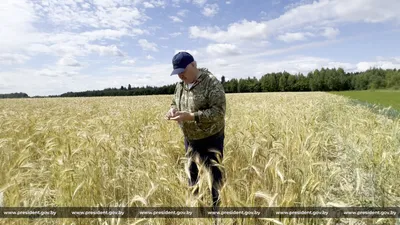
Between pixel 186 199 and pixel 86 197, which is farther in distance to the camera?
pixel 86 197

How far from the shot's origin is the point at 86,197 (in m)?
2.14

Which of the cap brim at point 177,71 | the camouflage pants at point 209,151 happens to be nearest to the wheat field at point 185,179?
the camouflage pants at point 209,151

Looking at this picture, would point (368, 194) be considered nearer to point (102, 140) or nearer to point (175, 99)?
point (175, 99)

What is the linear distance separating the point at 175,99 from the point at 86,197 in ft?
4.75

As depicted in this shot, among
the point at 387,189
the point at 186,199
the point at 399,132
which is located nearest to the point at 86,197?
the point at 186,199

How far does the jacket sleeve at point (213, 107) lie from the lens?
8.00 feet

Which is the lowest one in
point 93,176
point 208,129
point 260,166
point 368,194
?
point 368,194

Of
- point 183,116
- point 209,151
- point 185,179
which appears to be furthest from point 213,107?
point 185,179

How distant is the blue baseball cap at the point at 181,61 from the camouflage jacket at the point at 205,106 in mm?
228

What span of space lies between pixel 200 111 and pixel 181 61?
22.0 inches

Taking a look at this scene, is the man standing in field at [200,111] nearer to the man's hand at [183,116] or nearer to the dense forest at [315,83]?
the man's hand at [183,116]

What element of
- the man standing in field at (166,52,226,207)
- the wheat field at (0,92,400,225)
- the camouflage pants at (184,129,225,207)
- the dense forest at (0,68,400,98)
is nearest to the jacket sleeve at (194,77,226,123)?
the man standing in field at (166,52,226,207)

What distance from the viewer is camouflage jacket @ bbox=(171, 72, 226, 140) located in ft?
8.07

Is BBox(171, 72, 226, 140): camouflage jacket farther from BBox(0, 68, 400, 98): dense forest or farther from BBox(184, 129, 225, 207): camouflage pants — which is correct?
BBox(0, 68, 400, 98): dense forest
